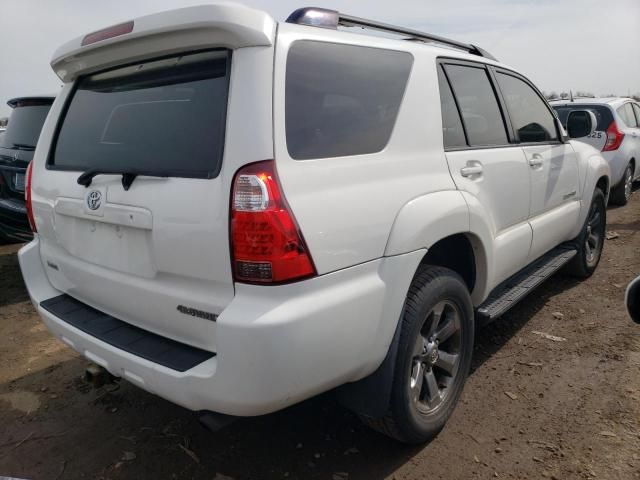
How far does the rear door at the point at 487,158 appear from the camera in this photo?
2703mm

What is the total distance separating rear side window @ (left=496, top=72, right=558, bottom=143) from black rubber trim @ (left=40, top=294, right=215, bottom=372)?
8.65 feet

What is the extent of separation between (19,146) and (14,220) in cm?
90

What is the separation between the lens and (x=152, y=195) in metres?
1.97

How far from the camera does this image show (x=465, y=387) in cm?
306

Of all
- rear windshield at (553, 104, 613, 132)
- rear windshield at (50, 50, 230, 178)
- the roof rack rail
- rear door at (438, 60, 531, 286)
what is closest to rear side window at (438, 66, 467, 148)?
rear door at (438, 60, 531, 286)

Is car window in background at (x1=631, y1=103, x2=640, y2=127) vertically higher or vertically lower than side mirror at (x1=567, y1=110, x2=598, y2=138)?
lower

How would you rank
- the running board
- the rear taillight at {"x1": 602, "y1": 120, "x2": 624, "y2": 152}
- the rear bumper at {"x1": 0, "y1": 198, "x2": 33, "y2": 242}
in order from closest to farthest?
the running board → the rear bumper at {"x1": 0, "y1": 198, "x2": 33, "y2": 242} → the rear taillight at {"x1": 602, "y1": 120, "x2": 624, "y2": 152}

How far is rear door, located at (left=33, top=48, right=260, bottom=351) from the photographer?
1842 millimetres

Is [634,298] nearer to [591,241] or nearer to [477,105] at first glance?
[477,105]

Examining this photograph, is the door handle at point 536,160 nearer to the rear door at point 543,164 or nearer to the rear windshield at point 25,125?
the rear door at point 543,164

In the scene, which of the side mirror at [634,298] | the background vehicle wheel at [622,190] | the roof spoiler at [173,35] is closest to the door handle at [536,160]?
the side mirror at [634,298]

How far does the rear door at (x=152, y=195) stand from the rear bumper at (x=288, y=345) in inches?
5.9

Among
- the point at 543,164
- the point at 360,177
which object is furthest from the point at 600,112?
the point at 360,177

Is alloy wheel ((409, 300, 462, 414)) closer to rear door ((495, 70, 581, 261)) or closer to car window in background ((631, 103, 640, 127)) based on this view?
rear door ((495, 70, 581, 261))
